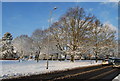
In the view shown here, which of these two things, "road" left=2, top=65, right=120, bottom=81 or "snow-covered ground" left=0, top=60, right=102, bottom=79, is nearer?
"road" left=2, top=65, right=120, bottom=81

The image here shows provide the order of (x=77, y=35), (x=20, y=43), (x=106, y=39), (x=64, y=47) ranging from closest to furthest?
1. (x=77, y=35)
2. (x=64, y=47)
3. (x=106, y=39)
4. (x=20, y=43)

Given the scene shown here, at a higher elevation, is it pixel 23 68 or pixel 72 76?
pixel 23 68

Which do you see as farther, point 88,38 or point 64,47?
point 64,47

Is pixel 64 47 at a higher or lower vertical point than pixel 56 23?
lower

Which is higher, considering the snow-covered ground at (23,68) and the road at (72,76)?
the snow-covered ground at (23,68)

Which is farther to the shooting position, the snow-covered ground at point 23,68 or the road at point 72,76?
the snow-covered ground at point 23,68

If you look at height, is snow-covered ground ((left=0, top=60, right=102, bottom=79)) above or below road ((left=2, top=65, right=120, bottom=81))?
above

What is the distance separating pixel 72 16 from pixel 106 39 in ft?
42.4

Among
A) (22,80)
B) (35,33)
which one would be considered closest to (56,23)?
(35,33)

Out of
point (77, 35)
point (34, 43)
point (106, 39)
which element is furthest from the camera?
point (34, 43)

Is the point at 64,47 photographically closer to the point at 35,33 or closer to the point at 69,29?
the point at 69,29

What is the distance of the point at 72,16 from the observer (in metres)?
39.8

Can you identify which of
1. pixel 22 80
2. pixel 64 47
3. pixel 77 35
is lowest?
pixel 22 80

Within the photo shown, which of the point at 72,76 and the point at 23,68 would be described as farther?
the point at 23,68
